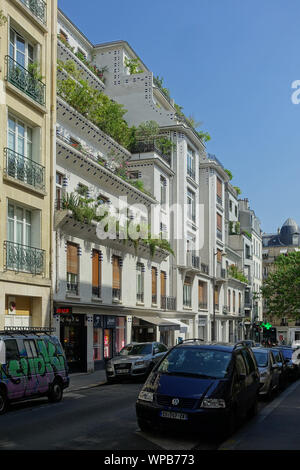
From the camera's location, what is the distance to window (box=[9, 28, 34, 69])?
23.8m

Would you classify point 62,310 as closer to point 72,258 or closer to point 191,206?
point 72,258

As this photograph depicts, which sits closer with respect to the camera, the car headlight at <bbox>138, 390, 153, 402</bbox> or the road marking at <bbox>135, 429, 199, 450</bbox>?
the road marking at <bbox>135, 429, 199, 450</bbox>

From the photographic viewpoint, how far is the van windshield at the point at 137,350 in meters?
25.5

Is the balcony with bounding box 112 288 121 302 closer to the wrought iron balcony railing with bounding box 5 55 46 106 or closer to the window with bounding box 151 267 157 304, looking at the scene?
the window with bounding box 151 267 157 304

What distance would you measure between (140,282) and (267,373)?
64.5 feet

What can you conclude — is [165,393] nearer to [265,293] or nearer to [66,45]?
A: [66,45]

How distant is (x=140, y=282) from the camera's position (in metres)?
36.7

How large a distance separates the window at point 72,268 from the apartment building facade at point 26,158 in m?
2.74

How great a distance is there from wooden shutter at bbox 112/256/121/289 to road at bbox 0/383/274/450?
15.3 m

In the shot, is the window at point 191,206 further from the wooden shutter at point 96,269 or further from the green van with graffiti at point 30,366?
the green van with graffiti at point 30,366

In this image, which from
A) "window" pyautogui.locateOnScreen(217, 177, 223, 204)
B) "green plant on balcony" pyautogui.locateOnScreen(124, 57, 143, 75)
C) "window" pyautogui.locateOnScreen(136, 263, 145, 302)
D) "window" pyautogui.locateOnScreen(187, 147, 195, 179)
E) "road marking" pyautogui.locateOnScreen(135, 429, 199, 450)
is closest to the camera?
"road marking" pyautogui.locateOnScreen(135, 429, 199, 450)

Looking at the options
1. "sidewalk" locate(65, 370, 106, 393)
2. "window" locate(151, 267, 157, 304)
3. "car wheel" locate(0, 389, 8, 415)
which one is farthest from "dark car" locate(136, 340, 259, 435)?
"window" locate(151, 267, 157, 304)

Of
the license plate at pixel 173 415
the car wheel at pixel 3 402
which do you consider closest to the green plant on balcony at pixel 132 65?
the car wheel at pixel 3 402

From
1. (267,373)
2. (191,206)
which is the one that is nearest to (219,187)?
(191,206)
